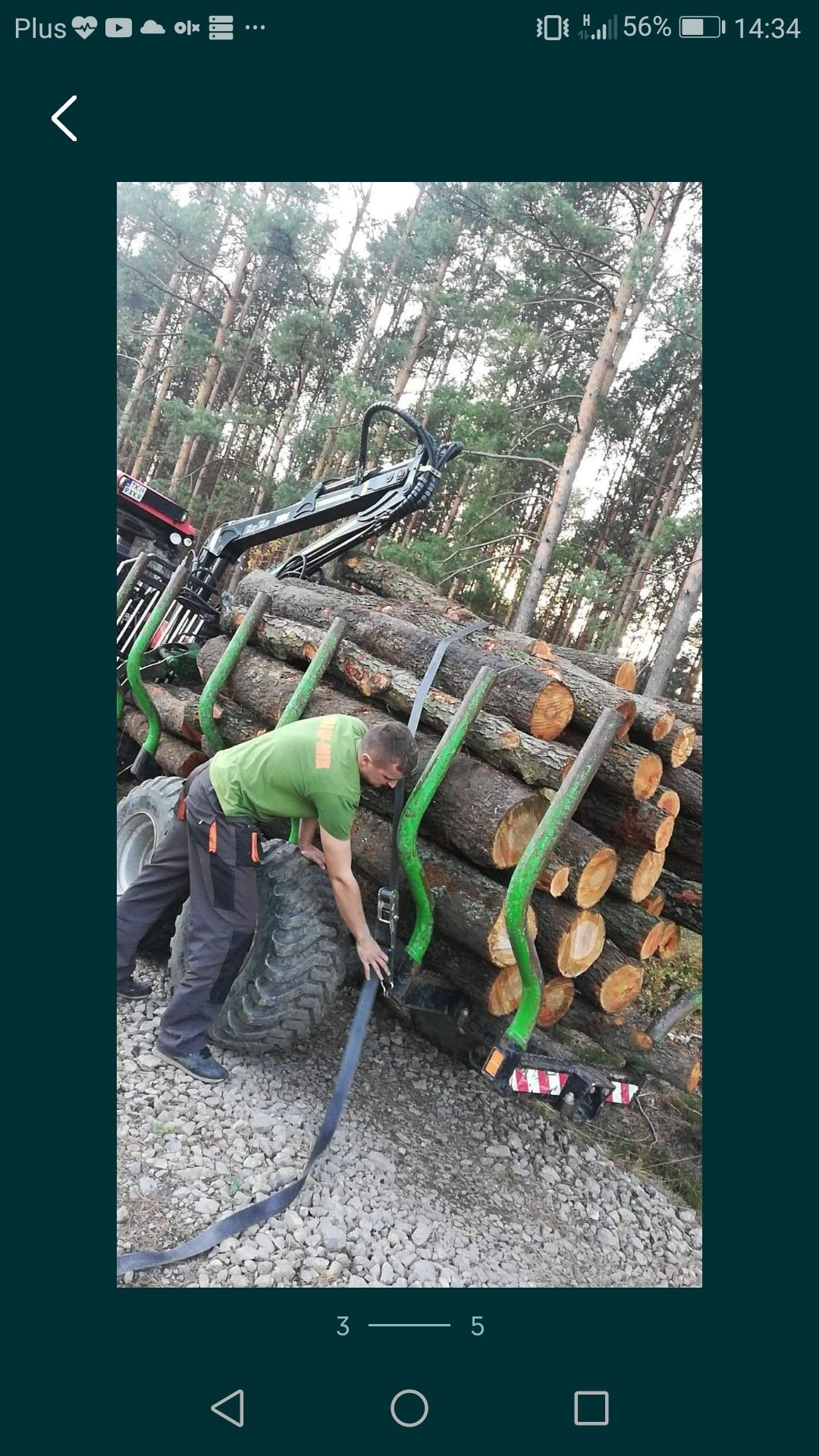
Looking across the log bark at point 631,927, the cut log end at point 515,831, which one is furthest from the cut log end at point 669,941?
the cut log end at point 515,831

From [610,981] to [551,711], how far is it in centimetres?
131

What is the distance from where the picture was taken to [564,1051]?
368 centimetres

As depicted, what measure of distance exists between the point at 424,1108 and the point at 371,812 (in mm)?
1430

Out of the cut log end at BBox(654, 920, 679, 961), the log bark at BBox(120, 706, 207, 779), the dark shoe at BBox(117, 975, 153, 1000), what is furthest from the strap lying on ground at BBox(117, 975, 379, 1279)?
the log bark at BBox(120, 706, 207, 779)

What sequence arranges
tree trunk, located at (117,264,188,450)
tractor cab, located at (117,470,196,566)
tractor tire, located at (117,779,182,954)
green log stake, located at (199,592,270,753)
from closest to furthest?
tractor tire, located at (117,779,182,954) < green log stake, located at (199,592,270,753) < tractor cab, located at (117,470,196,566) < tree trunk, located at (117,264,188,450)

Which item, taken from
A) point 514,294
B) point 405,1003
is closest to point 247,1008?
point 405,1003

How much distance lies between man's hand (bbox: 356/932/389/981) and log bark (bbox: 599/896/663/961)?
126cm

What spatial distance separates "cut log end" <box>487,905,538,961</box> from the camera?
10.7 ft

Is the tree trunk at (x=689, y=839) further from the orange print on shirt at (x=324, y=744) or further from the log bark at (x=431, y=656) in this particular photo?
the orange print on shirt at (x=324, y=744)

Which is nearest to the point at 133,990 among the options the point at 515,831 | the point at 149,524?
the point at 515,831

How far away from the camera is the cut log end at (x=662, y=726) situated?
393 centimetres

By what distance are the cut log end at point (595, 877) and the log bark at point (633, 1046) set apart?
71cm
